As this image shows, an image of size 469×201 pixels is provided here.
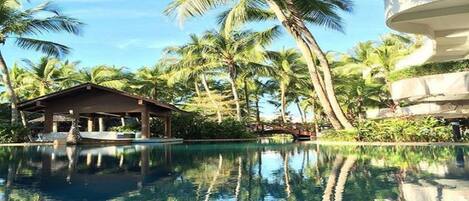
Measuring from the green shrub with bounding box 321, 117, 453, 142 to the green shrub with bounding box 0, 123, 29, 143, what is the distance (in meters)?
14.6

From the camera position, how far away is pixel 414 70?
21.7 meters

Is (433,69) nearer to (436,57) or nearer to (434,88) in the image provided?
Answer: (434,88)

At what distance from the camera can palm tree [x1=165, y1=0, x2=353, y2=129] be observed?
17016 millimetres

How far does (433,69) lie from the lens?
20.9m

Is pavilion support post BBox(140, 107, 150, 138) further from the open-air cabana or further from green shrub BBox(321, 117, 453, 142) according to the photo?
green shrub BBox(321, 117, 453, 142)

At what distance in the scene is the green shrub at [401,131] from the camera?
50.7 ft

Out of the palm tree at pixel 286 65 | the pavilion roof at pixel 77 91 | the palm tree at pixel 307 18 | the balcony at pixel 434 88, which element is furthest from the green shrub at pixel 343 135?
the palm tree at pixel 286 65

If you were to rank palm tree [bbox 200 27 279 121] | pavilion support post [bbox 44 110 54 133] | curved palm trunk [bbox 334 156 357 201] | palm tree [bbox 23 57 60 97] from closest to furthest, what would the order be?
curved palm trunk [bbox 334 156 357 201]
pavilion support post [bbox 44 110 54 133]
palm tree [bbox 200 27 279 121]
palm tree [bbox 23 57 60 97]

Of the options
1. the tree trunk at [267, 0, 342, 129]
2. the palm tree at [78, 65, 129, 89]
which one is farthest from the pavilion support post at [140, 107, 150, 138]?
the palm tree at [78, 65, 129, 89]

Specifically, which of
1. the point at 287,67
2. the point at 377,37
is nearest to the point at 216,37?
the point at 287,67

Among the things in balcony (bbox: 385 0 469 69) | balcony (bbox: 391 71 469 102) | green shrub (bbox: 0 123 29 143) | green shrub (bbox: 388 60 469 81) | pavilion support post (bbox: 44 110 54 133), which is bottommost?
green shrub (bbox: 0 123 29 143)

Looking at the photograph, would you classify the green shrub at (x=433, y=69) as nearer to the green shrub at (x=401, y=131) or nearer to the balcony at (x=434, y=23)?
the balcony at (x=434, y=23)

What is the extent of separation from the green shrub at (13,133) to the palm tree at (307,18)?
10.5 meters

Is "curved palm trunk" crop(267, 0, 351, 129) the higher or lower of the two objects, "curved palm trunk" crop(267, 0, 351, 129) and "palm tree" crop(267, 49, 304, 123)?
the lower
